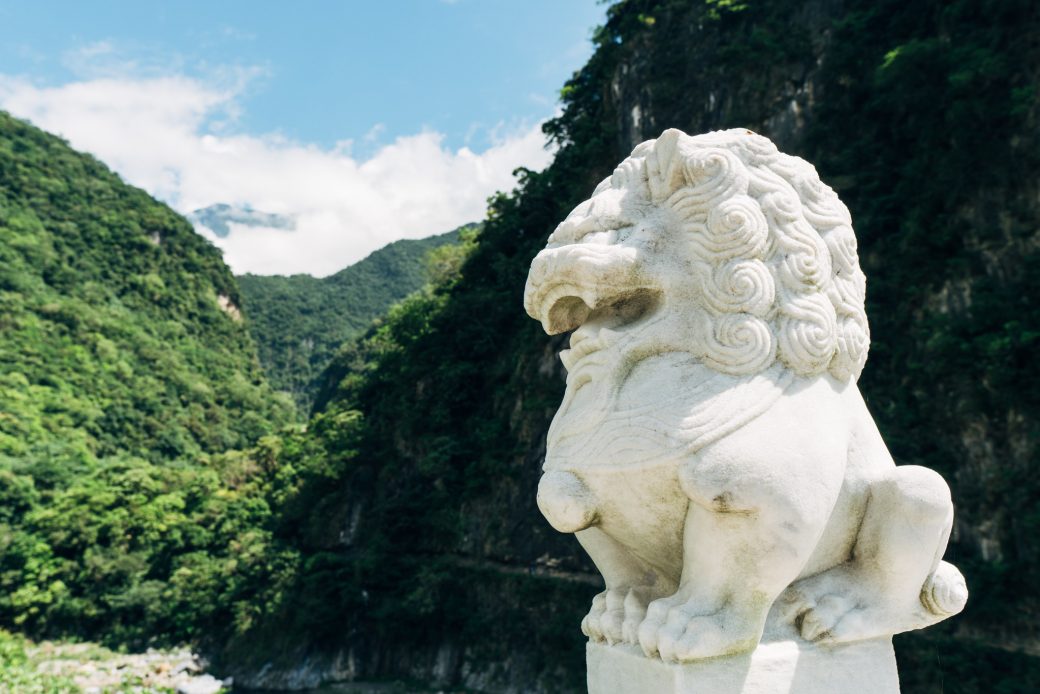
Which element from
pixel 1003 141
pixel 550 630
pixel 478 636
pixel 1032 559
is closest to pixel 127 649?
pixel 478 636

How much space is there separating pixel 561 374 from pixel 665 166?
15.5 meters

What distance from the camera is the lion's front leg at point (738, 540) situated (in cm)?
186

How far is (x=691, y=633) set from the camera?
72.6 inches

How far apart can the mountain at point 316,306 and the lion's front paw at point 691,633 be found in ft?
178

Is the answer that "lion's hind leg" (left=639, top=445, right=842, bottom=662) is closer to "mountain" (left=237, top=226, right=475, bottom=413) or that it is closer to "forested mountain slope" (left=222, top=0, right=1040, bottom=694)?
"forested mountain slope" (left=222, top=0, right=1040, bottom=694)

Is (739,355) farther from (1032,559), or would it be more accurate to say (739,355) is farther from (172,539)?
(172,539)

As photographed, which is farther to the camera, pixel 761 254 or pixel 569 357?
pixel 569 357

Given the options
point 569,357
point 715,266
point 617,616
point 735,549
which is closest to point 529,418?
point 569,357

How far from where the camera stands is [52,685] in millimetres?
16172

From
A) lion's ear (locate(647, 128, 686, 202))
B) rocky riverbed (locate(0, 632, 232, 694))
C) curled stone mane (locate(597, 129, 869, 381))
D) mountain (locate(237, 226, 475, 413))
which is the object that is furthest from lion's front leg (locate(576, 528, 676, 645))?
mountain (locate(237, 226, 475, 413))

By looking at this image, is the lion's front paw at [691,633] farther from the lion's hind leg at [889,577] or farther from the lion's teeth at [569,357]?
the lion's teeth at [569,357]

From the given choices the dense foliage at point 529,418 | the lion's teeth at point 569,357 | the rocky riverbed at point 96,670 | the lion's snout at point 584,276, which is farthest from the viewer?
the rocky riverbed at point 96,670

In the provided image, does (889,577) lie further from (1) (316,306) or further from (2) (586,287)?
(1) (316,306)

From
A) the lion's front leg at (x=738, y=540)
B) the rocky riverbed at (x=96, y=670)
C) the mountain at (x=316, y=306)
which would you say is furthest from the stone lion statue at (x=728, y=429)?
the mountain at (x=316, y=306)
